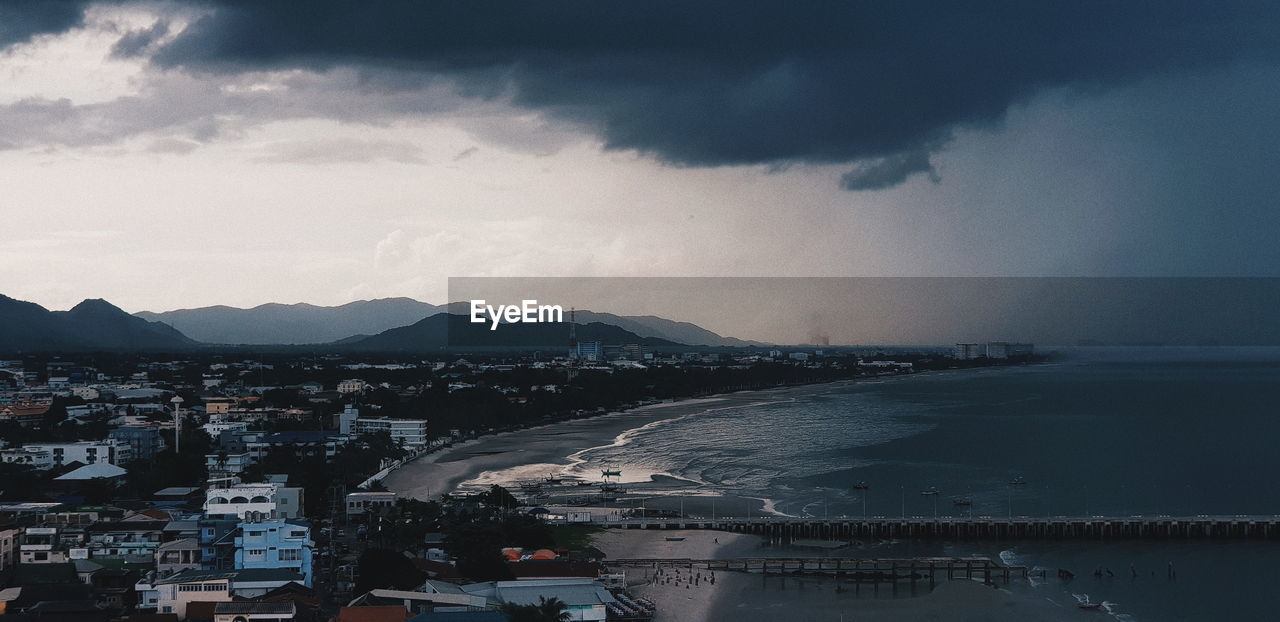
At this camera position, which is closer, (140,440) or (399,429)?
(140,440)

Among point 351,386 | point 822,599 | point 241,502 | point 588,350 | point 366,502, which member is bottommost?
point 822,599

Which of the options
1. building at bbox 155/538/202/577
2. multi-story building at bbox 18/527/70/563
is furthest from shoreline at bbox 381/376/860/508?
building at bbox 155/538/202/577

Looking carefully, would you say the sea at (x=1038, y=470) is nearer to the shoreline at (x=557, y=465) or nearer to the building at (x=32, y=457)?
the shoreline at (x=557, y=465)

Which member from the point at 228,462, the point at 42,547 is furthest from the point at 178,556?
the point at 228,462

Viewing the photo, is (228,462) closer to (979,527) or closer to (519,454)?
(519,454)

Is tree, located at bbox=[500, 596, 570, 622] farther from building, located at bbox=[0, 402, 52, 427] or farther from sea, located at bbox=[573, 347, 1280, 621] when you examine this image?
building, located at bbox=[0, 402, 52, 427]

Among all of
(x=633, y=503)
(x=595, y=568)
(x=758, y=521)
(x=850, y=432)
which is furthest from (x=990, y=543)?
(x=850, y=432)

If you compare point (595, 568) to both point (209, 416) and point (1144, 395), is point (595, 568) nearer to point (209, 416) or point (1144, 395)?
point (209, 416)

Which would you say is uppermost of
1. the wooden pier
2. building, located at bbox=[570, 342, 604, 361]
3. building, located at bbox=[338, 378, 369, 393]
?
building, located at bbox=[570, 342, 604, 361]
